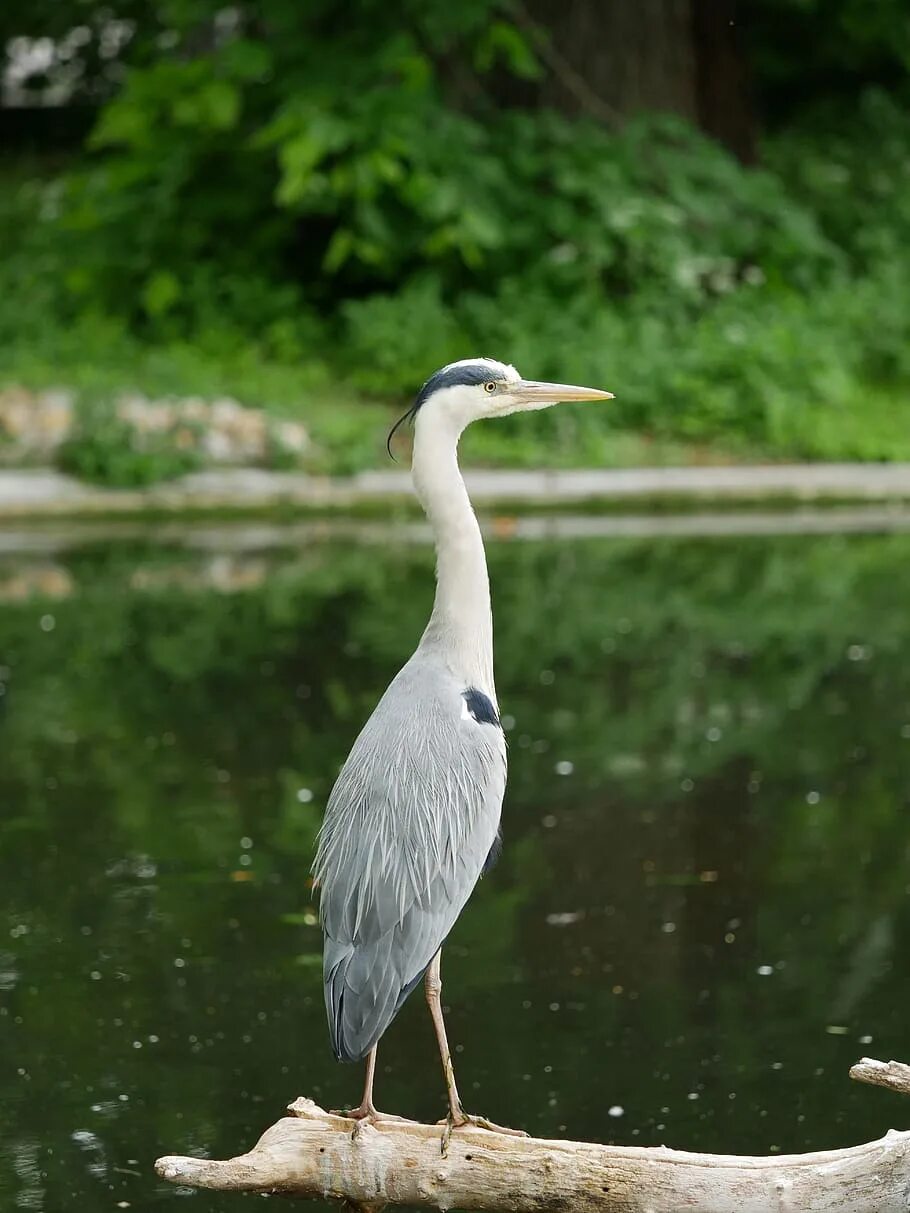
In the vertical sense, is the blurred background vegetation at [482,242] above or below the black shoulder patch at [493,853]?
below

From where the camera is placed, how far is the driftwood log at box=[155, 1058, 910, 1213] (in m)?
3.46

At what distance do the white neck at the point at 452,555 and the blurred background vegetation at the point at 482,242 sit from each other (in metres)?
10.1

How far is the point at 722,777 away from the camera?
26.3ft

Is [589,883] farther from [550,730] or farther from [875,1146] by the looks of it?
[875,1146]

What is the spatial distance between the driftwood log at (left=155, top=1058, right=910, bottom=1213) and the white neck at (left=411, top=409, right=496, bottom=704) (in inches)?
37.7

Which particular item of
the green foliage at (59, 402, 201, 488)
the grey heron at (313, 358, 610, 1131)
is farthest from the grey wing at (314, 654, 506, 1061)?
the green foliage at (59, 402, 201, 488)

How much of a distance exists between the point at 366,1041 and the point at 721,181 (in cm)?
1393

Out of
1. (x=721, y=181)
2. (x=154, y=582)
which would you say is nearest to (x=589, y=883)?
(x=154, y=582)

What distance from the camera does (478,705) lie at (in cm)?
418

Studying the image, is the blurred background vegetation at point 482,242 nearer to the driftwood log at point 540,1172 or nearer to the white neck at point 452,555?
the white neck at point 452,555

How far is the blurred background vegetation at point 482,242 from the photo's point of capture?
48.9 feet

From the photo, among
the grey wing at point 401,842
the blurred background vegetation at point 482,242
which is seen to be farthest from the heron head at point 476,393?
the blurred background vegetation at point 482,242

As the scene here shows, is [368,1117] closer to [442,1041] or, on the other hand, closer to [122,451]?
[442,1041]

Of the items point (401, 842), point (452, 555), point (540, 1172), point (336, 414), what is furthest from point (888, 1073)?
point (336, 414)
